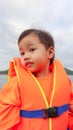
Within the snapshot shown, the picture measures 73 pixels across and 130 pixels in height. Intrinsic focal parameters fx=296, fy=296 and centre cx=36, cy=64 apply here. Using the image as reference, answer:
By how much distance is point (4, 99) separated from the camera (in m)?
3.41

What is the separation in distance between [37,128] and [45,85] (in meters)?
0.54

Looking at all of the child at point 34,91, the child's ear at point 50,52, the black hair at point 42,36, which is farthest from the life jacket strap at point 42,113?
the black hair at point 42,36

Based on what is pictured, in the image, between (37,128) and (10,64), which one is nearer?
(37,128)

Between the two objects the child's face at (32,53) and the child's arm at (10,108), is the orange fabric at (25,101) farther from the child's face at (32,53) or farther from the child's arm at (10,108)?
the child's face at (32,53)

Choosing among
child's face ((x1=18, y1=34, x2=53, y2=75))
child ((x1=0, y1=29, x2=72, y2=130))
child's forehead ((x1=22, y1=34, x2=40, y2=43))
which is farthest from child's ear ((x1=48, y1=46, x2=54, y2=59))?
child's forehead ((x1=22, y1=34, x2=40, y2=43))

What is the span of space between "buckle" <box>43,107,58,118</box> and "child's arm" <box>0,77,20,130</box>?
0.33m

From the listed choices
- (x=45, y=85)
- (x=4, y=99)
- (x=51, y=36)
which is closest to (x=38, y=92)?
(x=45, y=85)

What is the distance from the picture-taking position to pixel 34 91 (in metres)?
3.53

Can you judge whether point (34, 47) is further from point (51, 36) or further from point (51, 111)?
point (51, 111)

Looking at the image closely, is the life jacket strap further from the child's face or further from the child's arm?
the child's face

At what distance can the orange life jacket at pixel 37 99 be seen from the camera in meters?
3.45

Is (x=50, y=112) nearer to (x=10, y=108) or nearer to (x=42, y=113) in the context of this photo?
(x=42, y=113)

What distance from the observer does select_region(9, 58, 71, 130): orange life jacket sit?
3.45m

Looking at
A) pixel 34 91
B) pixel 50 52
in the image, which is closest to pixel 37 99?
pixel 34 91
